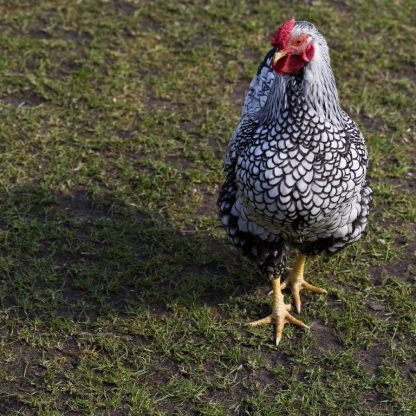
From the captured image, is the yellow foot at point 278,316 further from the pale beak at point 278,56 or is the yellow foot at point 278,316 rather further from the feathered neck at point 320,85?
the pale beak at point 278,56

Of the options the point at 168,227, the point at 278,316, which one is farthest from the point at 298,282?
the point at 168,227

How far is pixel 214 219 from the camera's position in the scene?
4.82m

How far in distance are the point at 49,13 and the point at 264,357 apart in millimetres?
3695

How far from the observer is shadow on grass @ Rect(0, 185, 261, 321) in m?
4.33

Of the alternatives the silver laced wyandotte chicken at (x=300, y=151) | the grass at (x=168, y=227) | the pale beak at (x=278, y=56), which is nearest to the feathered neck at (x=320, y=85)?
the silver laced wyandotte chicken at (x=300, y=151)

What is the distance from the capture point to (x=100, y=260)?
4.57 meters

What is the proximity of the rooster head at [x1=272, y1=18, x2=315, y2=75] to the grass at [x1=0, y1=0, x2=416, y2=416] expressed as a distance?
56.4 inches

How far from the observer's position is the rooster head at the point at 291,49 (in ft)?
11.3

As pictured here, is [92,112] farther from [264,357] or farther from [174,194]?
[264,357]

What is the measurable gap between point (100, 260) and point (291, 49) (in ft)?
5.84

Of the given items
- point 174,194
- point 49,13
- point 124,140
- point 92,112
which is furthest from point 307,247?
point 49,13

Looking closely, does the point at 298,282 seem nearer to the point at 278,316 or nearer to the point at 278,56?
the point at 278,316

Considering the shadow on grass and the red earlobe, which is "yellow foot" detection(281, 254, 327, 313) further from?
the red earlobe

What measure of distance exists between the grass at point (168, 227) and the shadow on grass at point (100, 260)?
1 centimetres
